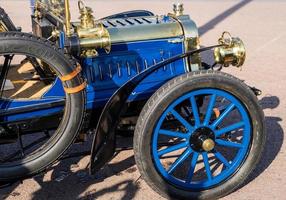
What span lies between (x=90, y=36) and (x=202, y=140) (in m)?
1.03

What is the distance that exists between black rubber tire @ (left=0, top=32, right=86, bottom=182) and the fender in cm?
16

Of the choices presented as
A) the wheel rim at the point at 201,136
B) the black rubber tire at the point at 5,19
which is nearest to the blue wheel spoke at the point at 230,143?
the wheel rim at the point at 201,136

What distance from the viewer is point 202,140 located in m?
3.10

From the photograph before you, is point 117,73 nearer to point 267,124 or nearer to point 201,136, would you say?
point 201,136

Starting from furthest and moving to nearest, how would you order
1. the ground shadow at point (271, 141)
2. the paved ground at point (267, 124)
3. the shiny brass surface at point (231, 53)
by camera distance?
the ground shadow at point (271, 141) → the paved ground at point (267, 124) → the shiny brass surface at point (231, 53)

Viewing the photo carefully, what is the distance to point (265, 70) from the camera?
20.3 ft

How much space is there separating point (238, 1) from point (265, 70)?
5.58 m

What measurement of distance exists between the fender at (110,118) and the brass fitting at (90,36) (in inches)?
11.6

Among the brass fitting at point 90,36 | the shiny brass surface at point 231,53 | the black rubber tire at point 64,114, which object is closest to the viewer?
the black rubber tire at point 64,114

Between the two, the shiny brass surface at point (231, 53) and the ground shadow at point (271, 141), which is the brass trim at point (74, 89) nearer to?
the shiny brass surface at point (231, 53)

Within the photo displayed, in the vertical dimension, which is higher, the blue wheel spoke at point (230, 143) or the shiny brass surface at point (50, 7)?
the shiny brass surface at point (50, 7)

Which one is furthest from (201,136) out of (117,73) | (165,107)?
(117,73)

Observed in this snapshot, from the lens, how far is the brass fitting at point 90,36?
298cm

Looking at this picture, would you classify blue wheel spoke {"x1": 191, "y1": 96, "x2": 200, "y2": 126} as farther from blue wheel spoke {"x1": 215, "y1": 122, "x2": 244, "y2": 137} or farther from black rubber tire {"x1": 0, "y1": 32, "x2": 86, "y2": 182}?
black rubber tire {"x1": 0, "y1": 32, "x2": 86, "y2": 182}
